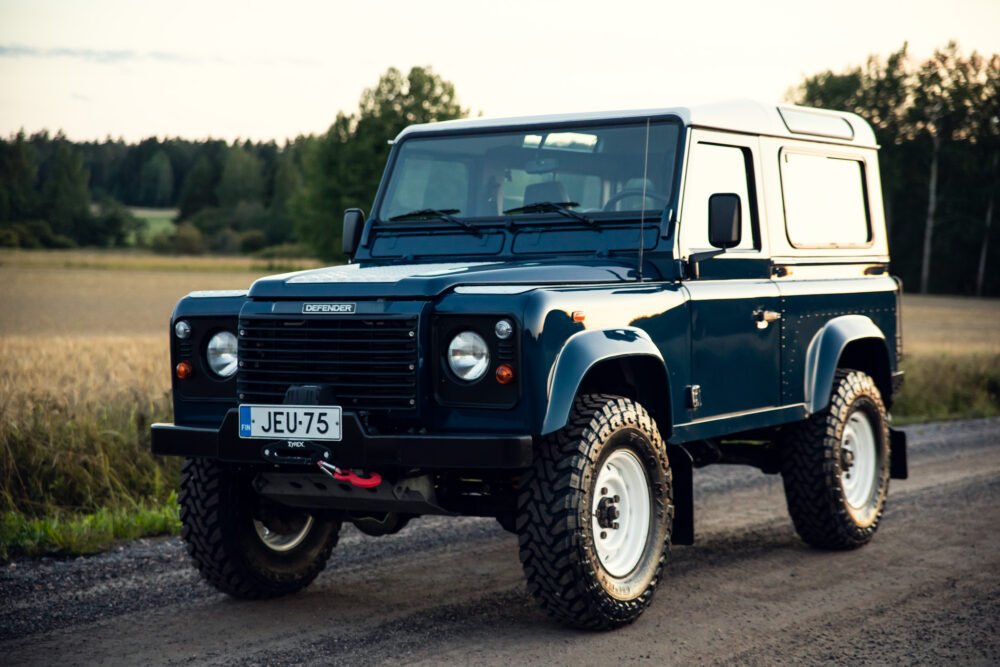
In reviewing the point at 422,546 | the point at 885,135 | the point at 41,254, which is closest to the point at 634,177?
the point at 422,546

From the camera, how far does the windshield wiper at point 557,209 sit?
20.3 ft

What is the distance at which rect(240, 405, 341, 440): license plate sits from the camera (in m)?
5.02

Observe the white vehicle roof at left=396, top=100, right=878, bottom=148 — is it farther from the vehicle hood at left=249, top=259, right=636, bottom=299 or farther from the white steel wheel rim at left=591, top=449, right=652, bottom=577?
the white steel wheel rim at left=591, top=449, right=652, bottom=577

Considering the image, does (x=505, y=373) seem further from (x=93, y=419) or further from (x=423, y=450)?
(x=93, y=419)

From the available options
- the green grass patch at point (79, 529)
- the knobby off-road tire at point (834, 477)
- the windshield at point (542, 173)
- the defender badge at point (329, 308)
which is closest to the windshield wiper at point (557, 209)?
the windshield at point (542, 173)

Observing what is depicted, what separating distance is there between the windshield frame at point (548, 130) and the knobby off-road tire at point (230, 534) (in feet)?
5.54

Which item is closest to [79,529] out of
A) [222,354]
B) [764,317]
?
[222,354]

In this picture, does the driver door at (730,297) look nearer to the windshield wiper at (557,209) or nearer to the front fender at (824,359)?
the front fender at (824,359)

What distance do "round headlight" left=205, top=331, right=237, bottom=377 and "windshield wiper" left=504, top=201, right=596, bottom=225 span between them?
1628mm

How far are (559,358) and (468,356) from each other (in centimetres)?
36

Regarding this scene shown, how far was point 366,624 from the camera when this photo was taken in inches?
213

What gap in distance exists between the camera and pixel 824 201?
7.51 metres

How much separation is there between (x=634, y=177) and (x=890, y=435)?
9.14 ft

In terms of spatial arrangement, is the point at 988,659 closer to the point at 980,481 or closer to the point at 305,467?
the point at 305,467
